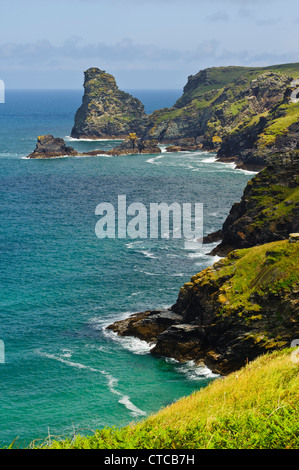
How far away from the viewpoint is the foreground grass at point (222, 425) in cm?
2092

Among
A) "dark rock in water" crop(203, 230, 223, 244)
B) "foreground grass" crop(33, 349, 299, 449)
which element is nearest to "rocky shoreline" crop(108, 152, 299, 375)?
"dark rock in water" crop(203, 230, 223, 244)

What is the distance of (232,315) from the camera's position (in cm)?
5978

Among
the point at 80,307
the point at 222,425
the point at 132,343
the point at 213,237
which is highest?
the point at 222,425

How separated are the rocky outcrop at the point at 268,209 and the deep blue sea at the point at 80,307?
5865 mm

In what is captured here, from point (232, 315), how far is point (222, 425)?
125 feet

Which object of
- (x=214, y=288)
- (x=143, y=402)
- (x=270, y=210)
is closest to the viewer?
(x=143, y=402)

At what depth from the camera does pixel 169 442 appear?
69.2 feet

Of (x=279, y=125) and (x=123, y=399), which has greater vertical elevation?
(x=279, y=125)

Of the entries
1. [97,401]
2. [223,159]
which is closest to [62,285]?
[97,401]

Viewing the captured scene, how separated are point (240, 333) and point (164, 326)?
11062 mm

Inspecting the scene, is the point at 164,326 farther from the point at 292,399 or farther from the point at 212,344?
the point at 292,399

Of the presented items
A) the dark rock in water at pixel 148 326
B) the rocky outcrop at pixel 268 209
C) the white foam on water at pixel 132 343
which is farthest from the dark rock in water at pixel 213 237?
the white foam on water at pixel 132 343

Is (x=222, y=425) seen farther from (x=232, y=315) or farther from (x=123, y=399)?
(x=232, y=315)

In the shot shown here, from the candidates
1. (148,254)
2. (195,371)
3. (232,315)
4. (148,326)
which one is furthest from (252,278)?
(148,254)
